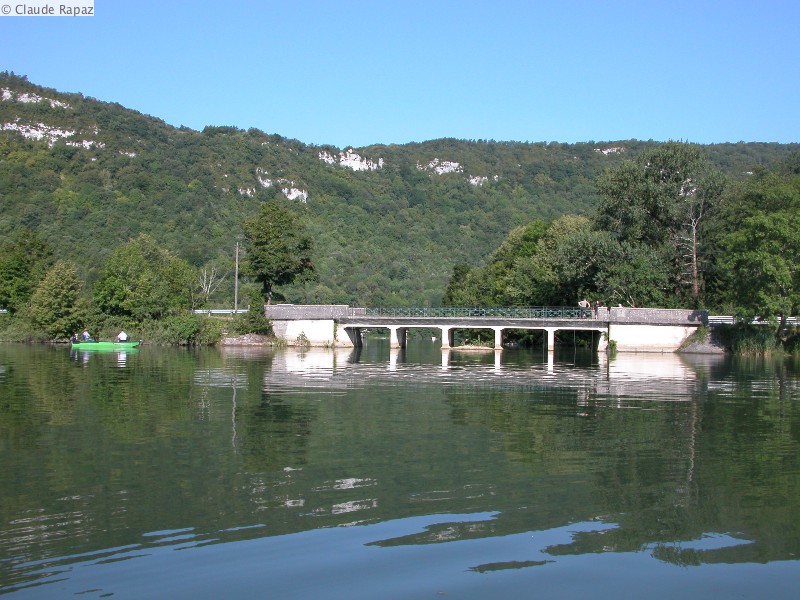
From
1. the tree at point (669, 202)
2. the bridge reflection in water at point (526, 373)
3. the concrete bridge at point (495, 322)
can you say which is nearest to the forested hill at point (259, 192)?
the tree at point (669, 202)

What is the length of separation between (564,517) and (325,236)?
11868 cm

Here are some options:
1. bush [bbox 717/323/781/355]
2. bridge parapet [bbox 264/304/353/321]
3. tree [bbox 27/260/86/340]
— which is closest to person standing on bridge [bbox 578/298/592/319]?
bush [bbox 717/323/781/355]

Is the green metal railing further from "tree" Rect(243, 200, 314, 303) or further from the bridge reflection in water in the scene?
the bridge reflection in water

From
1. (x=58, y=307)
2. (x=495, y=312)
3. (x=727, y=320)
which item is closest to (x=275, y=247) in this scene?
(x=495, y=312)

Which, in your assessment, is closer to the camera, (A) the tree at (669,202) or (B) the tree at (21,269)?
(A) the tree at (669,202)

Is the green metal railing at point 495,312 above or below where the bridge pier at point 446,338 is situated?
above

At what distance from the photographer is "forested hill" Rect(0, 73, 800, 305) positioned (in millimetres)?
110625

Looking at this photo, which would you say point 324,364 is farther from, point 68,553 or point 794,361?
point 68,553

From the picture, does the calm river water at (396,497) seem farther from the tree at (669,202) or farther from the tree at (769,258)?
the tree at (669,202)

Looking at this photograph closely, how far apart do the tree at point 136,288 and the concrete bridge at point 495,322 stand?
1088cm

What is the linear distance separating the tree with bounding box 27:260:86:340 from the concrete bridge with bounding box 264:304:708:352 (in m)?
16.9

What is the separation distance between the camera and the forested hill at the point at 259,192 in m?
111

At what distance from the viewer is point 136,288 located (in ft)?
258

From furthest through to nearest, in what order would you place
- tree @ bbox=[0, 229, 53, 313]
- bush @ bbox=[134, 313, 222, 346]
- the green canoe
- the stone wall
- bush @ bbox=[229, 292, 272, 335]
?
1. tree @ bbox=[0, 229, 53, 313]
2. bush @ bbox=[134, 313, 222, 346]
3. bush @ bbox=[229, 292, 272, 335]
4. the stone wall
5. the green canoe
